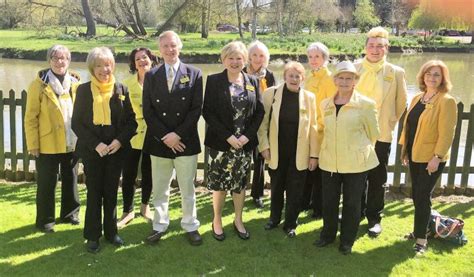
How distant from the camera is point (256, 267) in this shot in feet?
13.5

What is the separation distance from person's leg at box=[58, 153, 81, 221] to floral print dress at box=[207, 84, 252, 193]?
4.93 feet

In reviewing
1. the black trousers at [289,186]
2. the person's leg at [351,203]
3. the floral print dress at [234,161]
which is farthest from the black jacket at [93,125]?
the person's leg at [351,203]

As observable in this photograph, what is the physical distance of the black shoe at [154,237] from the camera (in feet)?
14.8

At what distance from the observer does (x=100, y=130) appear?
4.18 meters

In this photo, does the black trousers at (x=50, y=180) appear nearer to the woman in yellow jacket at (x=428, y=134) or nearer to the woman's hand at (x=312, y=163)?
the woman's hand at (x=312, y=163)

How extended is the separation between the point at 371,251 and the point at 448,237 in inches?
32.0

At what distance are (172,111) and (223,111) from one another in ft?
1.55

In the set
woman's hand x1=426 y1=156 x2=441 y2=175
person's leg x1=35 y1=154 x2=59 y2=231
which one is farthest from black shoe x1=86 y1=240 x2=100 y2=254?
woman's hand x1=426 y1=156 x2=441 y2=175

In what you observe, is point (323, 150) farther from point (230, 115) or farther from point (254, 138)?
point (230, 115)

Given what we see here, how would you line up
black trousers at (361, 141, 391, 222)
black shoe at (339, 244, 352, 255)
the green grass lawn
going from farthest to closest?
black trousers at (361, 141, 391, 222)
black shoe at (339, 244, 352, 255)
the green grass lawn

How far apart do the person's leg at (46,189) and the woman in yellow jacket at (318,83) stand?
269cm

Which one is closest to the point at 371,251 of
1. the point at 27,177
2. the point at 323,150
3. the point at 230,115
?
the point at 323,150

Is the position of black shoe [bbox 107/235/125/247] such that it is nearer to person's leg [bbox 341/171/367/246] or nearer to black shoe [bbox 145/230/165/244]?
black shoe [bbox 145/230/165/244]

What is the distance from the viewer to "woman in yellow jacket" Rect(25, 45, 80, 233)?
4.51m
